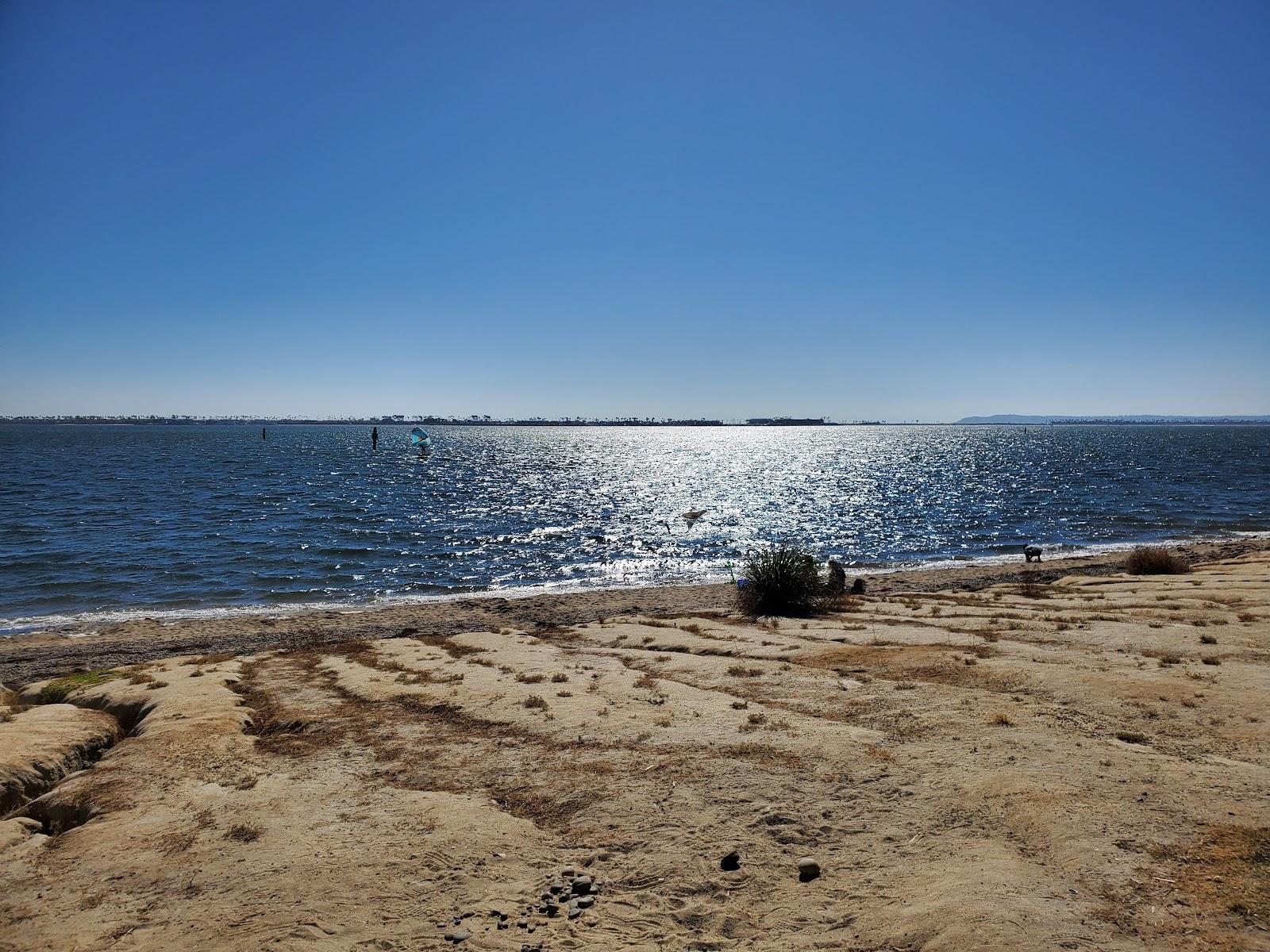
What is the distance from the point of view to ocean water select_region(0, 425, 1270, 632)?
1059 inches

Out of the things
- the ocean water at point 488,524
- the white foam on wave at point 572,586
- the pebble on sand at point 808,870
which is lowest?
the white foam on wave at point 572,586

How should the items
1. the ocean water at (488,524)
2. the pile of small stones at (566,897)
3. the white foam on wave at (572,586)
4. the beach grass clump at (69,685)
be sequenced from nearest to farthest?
1. the pile of small stones at (566,897)
2. the beach grass clump at (69,685)
3. the white foam on wave at (572,586)
4. the ocean water at (488,524)

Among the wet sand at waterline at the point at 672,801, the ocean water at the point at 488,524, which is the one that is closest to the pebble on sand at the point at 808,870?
the wet sand at waterline at the point at 672,801

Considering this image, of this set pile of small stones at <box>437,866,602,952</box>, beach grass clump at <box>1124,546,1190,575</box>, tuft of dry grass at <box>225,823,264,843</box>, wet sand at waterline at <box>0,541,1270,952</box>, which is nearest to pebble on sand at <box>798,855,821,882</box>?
wet sand at waterline at <box>0,541,1270,952</box>

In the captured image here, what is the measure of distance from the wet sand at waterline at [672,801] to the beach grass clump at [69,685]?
0.26 feet

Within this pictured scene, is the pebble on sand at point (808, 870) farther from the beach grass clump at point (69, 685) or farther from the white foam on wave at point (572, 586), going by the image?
the white foam on wave at point (572, 586)

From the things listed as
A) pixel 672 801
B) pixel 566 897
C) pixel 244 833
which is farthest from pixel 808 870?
pixel 244 833

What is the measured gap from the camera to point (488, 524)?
43875 mm

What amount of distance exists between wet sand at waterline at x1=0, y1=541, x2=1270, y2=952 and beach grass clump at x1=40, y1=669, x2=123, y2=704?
0.08 metres

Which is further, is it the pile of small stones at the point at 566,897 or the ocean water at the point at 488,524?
the ocean water at the point at 488,524

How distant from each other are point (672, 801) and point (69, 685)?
452 inches

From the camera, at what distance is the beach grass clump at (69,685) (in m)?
11.8

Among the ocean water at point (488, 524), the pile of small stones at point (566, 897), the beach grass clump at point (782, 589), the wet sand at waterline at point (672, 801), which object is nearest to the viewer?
the wet sand at waterline at point (672, 801)

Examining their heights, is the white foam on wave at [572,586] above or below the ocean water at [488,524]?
below
